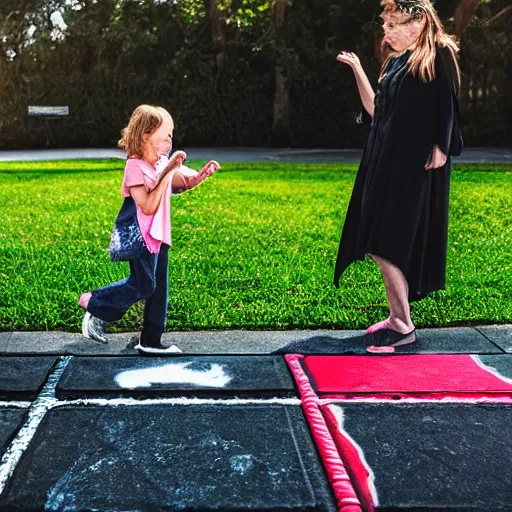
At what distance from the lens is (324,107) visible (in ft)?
70.7

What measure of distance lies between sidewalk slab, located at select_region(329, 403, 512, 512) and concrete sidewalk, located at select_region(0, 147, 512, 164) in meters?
13.0

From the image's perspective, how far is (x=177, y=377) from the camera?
3615 mm

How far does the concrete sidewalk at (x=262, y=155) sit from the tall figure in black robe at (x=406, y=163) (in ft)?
39.6

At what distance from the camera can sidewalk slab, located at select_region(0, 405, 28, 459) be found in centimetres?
298

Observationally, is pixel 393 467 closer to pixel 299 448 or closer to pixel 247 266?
pixel 299 448

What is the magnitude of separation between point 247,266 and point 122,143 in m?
2.53

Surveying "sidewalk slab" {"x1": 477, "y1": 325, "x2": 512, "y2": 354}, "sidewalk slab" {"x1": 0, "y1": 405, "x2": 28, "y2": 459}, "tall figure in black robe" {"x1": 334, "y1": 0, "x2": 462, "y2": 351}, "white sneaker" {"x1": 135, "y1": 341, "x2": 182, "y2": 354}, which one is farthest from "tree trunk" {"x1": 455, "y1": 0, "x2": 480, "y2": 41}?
"sidewalk slab" {"x1": 0, "y1": 405, "x2": 28, "y2": 459}

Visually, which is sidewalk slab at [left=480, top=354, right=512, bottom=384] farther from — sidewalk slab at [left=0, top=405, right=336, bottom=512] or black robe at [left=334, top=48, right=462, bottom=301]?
sidewalk slab at [left=0, top=405, right=336, bottom=512]

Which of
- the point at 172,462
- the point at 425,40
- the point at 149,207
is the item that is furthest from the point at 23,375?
the point at 425,40

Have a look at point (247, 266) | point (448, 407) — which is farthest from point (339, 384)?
point (247, 266)

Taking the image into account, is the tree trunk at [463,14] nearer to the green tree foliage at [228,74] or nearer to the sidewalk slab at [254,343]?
the green tree foliage at [228,74]

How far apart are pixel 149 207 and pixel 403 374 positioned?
1.35 meters

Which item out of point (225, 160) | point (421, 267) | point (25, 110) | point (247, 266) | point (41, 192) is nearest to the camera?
point (421, 267)

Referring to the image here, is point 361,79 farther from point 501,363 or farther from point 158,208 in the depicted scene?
point 501,363
